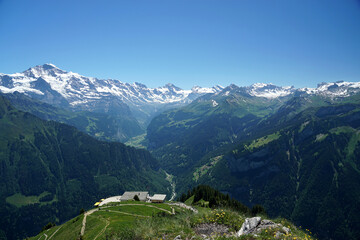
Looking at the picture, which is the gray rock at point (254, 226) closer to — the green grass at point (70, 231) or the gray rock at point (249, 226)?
the gray rock at point (249, 226)

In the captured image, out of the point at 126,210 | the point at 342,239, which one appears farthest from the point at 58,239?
the point at 342,239

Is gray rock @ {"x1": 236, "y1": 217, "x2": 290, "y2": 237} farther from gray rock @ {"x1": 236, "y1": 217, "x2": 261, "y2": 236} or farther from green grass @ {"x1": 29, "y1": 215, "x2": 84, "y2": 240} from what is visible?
green grass @ {"x1": 29, "y1": 215, "x2": 84, "y2": 240}

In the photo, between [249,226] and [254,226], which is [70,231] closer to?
[249,226]

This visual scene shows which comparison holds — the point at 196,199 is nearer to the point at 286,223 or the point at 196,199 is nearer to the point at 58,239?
the point at 58,239

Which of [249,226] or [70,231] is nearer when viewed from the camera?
[249,226]

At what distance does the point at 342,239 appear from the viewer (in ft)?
642

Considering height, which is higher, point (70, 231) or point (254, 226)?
point (254, 226)

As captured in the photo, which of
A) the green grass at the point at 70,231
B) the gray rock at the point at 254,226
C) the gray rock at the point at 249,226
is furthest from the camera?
the green grass at the point at 70,231

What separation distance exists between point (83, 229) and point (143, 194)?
2493 inches

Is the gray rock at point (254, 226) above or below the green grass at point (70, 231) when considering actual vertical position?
above

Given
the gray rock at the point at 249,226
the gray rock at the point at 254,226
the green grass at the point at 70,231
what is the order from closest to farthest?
the gray rock at the point at 254,226 < the gray rock at the point at 249,226 < the green grass at the point at 70,231

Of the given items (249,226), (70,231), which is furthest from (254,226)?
(70,231)

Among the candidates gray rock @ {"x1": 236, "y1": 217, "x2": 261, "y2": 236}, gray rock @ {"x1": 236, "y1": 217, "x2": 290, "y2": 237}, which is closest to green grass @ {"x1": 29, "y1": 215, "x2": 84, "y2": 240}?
gray rock @ {"x1": 236, "y1": 217, "x2": 261, "y2": 236}

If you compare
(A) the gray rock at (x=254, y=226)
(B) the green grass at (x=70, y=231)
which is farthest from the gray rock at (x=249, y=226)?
(B) the green grass at (x=70, y=231)
